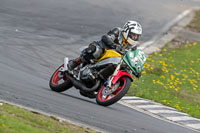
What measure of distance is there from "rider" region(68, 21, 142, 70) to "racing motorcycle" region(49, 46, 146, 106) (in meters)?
0.12

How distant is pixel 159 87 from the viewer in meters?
14.0

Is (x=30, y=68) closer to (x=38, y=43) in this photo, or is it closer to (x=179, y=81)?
(x=38, y=43)

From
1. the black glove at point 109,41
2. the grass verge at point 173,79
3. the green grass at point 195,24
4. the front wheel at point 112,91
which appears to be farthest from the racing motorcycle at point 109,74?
the green grass at point 195,24

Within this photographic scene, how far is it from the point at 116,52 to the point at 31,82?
2173 millimetres

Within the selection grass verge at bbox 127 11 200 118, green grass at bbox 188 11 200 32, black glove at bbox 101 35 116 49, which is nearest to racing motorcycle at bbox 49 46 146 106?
black glove at bbox 101 35 116 49

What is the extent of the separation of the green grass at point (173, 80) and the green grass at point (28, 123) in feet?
17.4

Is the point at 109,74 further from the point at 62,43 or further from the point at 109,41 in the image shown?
the point at 62,43

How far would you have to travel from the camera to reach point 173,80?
1514 centimetres

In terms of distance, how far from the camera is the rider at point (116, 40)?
988cm

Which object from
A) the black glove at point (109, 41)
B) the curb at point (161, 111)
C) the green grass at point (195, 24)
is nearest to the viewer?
the black glove at point (109, 41)

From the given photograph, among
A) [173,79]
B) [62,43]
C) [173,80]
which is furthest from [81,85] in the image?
[62,43]

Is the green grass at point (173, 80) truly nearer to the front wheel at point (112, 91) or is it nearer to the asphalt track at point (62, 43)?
the asphalt track at point (62, 43)

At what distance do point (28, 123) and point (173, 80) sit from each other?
9239 mm

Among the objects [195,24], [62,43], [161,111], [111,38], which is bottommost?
[161,111]
